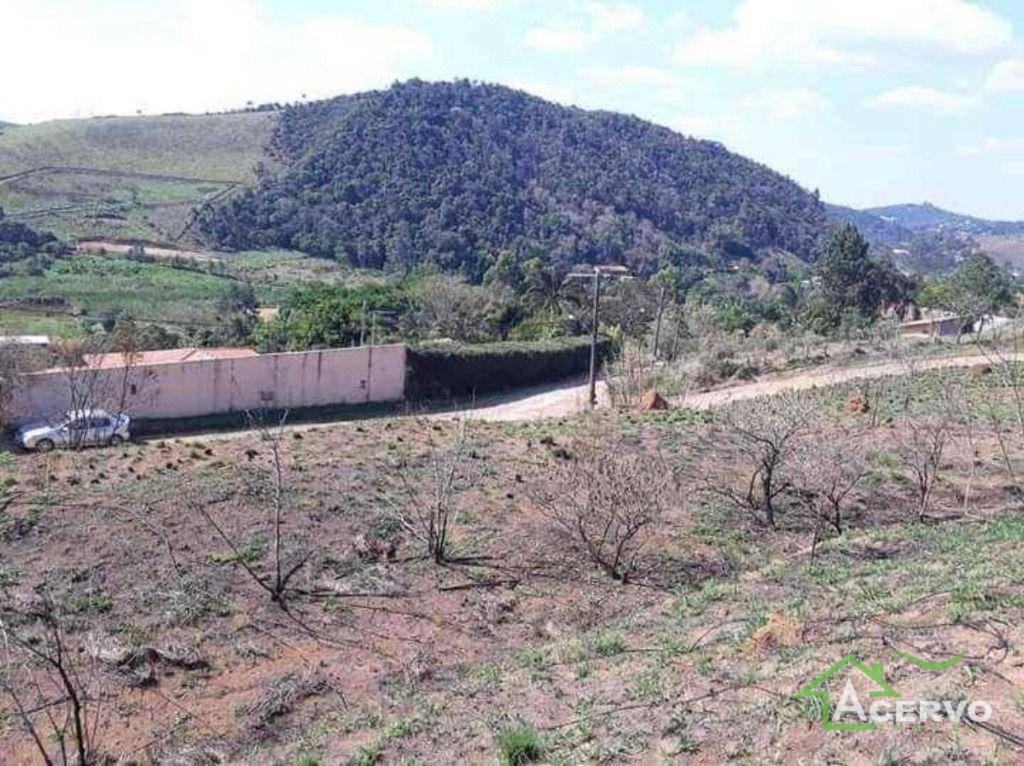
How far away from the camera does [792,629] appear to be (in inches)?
333

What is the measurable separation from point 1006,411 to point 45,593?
2151 centimetres

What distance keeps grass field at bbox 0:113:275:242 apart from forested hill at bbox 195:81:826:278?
3699 mm

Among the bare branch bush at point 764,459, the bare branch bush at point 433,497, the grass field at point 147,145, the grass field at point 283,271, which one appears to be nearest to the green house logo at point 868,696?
the bare branch bush at point 433,497

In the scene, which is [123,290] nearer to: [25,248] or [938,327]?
[25,248]

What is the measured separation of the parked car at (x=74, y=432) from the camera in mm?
21484

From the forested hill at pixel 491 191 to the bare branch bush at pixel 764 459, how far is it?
5871cm

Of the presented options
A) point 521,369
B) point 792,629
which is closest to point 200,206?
point 521,369

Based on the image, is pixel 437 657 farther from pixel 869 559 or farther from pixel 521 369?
pixel 521 369

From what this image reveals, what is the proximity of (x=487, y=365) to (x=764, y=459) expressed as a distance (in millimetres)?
19687

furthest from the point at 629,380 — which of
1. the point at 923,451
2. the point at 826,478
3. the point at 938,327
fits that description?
the point at 938,327

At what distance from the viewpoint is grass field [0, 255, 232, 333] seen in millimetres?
47938

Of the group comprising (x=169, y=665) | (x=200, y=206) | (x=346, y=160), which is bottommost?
(x=169, y=665)

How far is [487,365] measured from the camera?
112 feet

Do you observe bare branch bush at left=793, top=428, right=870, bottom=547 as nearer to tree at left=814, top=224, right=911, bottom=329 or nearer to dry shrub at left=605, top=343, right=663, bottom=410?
dry shrub at left=605, top=343, right=663, bottom=410
